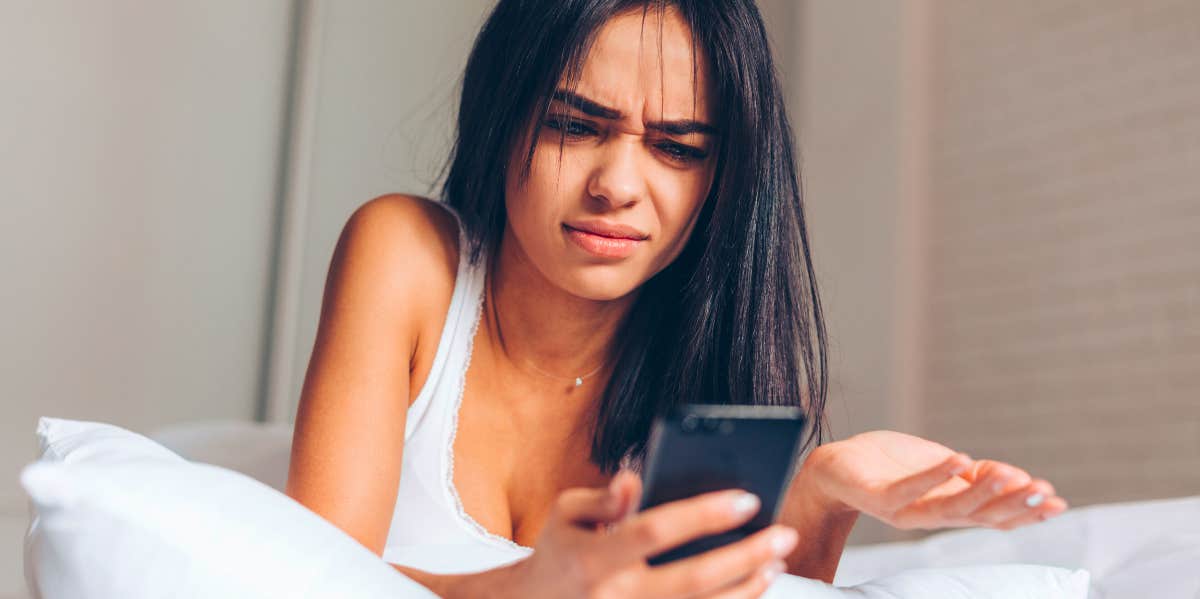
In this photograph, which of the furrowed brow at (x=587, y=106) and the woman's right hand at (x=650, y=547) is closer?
the woman's right hand at (x=650, y=547)

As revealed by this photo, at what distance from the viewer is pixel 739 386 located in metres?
1.30

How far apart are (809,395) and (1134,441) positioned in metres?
1.18

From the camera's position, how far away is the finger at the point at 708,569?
24.8 inches

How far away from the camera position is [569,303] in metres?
1.36

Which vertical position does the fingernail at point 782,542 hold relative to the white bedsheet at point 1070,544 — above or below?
above

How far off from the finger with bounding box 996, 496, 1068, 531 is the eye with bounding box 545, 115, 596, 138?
1.84 feet

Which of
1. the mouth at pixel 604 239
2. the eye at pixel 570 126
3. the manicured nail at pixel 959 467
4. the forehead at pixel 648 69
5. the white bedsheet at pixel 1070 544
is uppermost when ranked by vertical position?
the forehead at pixel 648 69

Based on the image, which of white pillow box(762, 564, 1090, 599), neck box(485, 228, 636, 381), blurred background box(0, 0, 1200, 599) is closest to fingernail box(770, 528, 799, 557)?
white pillow box(762, 564, 1090, 599)

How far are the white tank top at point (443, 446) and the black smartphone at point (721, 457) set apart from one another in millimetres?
532

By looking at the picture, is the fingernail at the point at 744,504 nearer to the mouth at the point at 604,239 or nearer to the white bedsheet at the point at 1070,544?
the mouth at the point at 604,239

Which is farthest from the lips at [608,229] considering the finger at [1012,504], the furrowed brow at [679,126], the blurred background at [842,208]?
the blurred background at [842,208]

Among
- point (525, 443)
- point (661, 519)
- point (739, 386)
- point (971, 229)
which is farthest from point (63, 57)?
point (661, 519)

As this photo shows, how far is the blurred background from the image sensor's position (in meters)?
2.27

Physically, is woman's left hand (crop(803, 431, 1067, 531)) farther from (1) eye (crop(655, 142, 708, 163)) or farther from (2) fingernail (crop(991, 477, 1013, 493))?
(1) eye (crop(655, 142, 708, 163))
